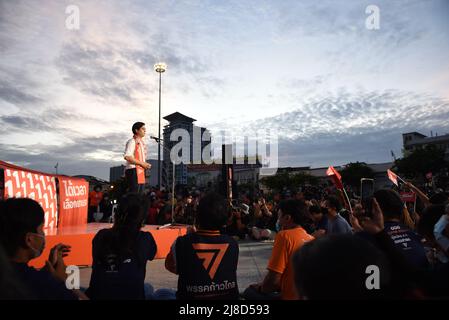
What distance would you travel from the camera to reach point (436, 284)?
1374 mm

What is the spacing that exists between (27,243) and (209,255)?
1.31 m

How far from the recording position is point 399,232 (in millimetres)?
3328

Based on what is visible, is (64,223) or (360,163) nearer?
(64,223)

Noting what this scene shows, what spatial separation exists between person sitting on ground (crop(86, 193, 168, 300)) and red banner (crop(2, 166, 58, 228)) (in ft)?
14.5

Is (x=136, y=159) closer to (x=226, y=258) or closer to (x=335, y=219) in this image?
(x=335, y=219)

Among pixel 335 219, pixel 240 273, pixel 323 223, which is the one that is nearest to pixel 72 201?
pixel 240 273

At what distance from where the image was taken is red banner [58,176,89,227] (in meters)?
7.97

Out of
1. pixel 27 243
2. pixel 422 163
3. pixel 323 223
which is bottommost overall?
pixel 323 223

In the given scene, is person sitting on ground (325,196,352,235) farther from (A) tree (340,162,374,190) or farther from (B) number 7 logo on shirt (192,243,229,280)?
(A) tree (340,162,374,190)

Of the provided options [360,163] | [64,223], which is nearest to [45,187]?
[64,223]

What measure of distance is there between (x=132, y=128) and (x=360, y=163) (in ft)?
260
